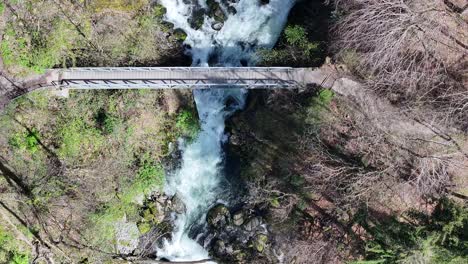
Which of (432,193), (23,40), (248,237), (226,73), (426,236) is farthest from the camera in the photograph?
(248,237)

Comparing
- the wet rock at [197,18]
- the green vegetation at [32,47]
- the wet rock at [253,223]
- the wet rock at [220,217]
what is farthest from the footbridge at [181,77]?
the wet rock at [253,223]

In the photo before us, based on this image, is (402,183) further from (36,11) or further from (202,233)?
(36,11)

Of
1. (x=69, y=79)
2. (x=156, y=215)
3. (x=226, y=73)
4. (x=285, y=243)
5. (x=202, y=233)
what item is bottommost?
(x=285, y=243)

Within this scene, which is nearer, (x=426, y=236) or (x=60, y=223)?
(x=426, y=236)

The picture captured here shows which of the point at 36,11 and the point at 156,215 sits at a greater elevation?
the point at 36,11

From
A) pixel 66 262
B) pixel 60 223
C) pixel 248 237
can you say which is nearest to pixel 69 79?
pixel 60 223

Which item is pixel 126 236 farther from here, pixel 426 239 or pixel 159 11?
pixel 426 239
